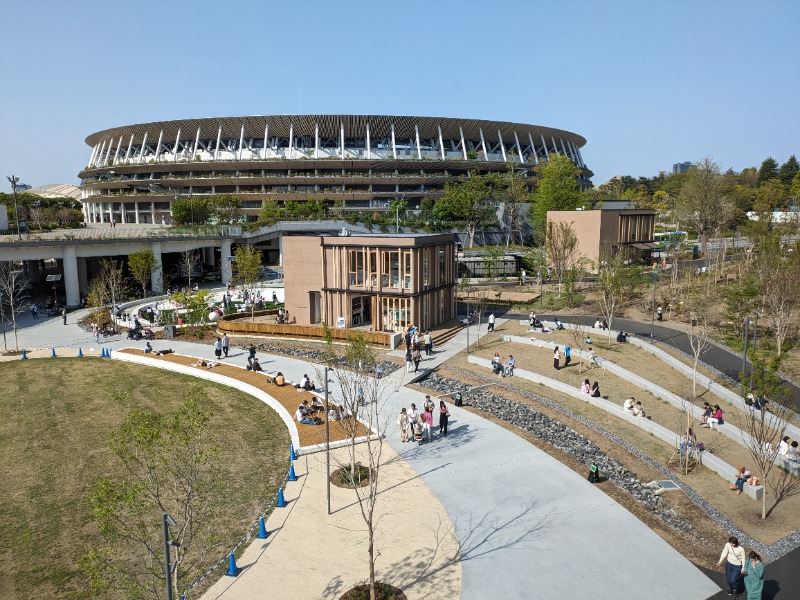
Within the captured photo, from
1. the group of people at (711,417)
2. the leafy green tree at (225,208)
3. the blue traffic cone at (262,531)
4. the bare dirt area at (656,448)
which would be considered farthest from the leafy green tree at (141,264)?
the group of people at (711,417)

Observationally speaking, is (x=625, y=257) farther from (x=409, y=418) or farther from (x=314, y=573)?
(x=314, y=573)

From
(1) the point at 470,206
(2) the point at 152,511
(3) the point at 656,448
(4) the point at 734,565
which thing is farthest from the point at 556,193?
(2) the point at 152,511

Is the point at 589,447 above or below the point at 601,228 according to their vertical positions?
below

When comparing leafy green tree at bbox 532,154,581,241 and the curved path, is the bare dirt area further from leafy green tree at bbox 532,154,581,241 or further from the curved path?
leafy green tree at bbox 532,154,581,241

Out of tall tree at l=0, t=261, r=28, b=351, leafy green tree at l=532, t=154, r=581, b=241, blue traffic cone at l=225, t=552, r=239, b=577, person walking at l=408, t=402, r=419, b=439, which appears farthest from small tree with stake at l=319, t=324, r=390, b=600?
leafy green tree at l=532, t=154, r=581, b=241

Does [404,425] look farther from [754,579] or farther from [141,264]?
[141,264]

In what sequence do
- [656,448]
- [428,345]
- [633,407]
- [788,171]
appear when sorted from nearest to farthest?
[656,448]
[633,407]
[428,345]
[788,171]

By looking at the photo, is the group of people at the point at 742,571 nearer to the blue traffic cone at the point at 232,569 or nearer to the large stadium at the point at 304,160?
the blue traffic cone at the point at 232,569

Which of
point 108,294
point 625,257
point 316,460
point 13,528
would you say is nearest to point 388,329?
point 316,460
